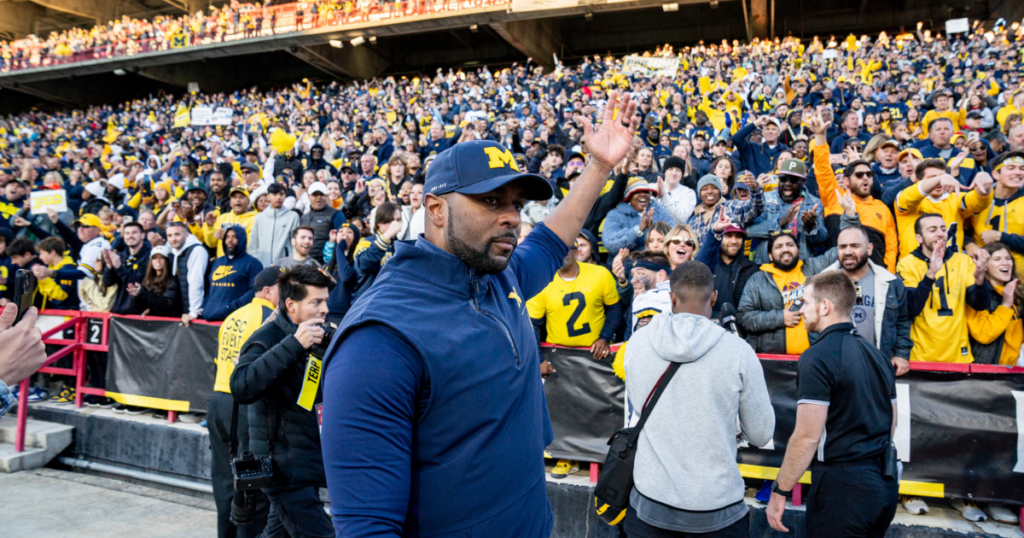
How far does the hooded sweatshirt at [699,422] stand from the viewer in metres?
2.69

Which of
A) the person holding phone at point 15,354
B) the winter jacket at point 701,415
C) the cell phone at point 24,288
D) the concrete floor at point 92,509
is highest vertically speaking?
the cell phone at point 24,288

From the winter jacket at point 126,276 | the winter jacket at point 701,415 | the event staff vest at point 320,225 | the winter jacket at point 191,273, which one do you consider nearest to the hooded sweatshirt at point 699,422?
the winter jacket at point 701,415

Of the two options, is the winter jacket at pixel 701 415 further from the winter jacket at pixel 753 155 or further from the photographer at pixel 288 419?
the winter jacket at pixel 753 155

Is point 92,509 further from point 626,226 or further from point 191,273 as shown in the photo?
point 626,226

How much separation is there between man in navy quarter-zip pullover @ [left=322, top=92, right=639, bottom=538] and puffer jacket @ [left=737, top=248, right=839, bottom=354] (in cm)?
330

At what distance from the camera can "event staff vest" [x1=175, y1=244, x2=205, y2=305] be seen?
279 inches

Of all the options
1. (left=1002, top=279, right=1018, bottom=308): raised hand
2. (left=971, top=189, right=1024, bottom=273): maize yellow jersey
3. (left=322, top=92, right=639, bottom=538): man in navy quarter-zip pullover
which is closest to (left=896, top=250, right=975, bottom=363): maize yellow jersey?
(left=1002, top=279, right=1018, bottom=308): raised hand

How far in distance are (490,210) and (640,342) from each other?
1.61 metres

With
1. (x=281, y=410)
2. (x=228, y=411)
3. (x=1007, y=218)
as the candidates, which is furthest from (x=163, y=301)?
(x=1007, y=218)

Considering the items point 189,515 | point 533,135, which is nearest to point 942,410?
point 189,515

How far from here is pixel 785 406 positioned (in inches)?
169

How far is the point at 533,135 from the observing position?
1146 cm

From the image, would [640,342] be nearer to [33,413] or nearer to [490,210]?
[490,210]

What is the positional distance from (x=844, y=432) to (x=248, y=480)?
9.40 feet
